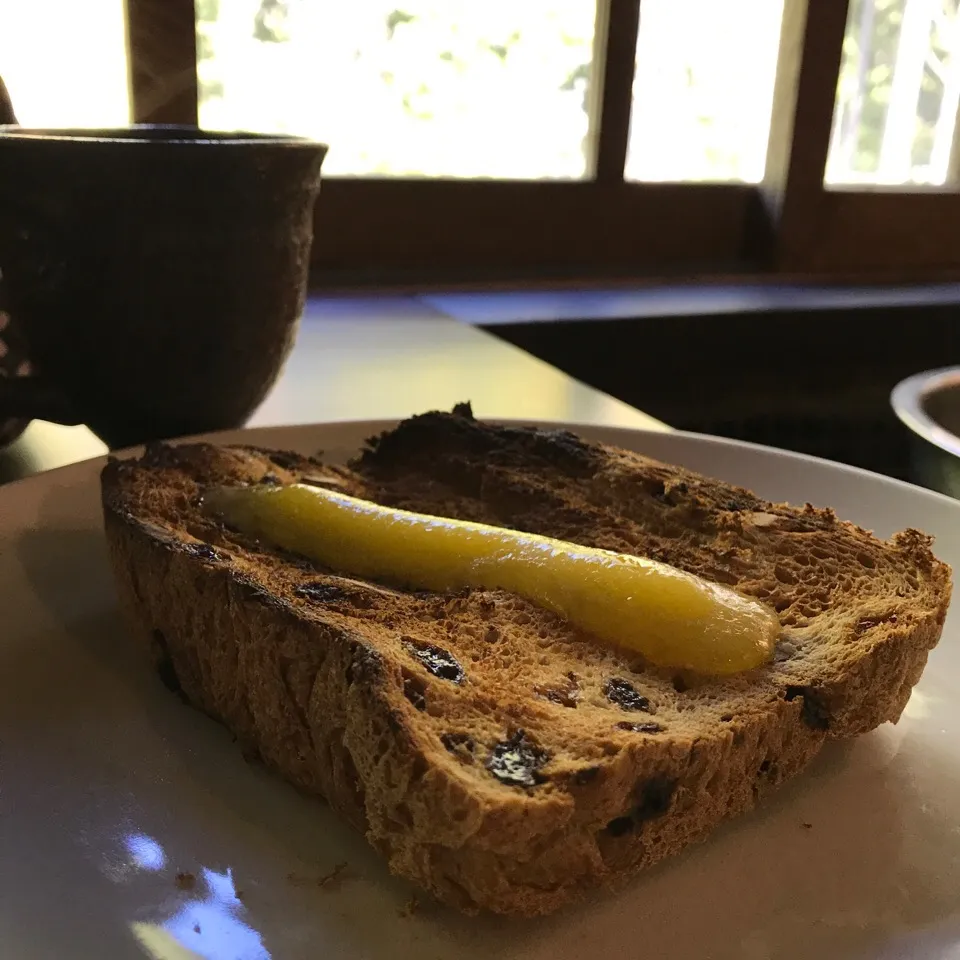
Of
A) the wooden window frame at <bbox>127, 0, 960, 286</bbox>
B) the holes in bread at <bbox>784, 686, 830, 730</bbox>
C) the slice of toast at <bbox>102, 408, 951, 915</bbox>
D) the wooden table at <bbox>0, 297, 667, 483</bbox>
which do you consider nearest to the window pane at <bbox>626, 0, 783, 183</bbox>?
the wooden window frame at <bbox>127, 0, 960, 286</bbox>

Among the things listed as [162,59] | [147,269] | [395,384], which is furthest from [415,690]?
[162,59]

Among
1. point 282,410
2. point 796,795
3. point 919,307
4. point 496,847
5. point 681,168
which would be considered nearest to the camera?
point 496,847

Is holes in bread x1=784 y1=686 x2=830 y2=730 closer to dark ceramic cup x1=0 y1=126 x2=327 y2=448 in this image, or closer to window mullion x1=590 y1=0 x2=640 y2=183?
dark ceramic cup x1=0 y1=126 x2=327 y2=448

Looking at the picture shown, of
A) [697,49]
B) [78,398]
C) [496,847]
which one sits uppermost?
[697,49]

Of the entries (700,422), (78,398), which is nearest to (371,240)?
(700,422)

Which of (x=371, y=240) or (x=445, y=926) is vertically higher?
(x=371, y=240)

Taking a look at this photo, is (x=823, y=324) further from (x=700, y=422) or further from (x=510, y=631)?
(x=510, y=631)
